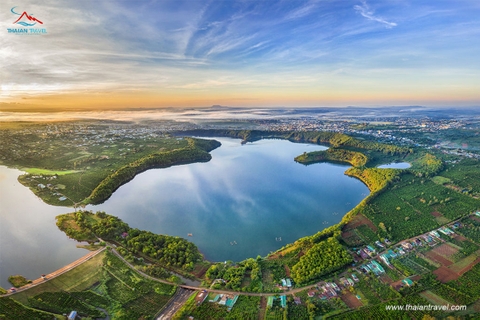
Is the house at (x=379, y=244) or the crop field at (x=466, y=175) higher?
the crop field at (x=466, y=175)

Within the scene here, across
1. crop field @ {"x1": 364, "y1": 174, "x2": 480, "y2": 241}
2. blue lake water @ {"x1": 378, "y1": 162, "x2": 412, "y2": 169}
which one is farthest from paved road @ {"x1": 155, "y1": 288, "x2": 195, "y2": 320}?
blue lake water @ {"x1": 378, "y1": 162, "x2": 412, "y2": 169}

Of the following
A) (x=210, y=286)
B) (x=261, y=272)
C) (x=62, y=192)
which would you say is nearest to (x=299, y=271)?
(x=261, y=272)

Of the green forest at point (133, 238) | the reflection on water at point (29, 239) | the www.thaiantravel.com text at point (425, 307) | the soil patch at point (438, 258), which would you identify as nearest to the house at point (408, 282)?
the www.thaiantravel.com text at point (425, 307)

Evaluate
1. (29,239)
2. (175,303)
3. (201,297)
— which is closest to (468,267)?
(201,297)

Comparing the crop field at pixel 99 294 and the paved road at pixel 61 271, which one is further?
the paved road at pixel 61 271

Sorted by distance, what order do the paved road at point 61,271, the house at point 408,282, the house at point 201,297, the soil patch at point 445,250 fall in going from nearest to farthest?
the house at point 201,297 → the paved road at point 61,271 → the house at point 408,282 → the soil patch at point 445,250

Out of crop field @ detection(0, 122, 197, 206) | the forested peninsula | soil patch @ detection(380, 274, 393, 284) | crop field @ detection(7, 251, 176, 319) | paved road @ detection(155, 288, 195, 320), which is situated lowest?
soil patch @ detection(380, 274, 393, 284)

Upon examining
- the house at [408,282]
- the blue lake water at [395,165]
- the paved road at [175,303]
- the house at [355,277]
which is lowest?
the house at [408,282]

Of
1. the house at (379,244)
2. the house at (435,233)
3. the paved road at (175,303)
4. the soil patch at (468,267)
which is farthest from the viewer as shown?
the house at (435,233)

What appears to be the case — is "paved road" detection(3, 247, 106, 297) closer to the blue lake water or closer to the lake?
the lake

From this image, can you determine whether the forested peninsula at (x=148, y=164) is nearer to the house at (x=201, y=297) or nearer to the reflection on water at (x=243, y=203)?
the reflection on water at (x=243, y=203)
